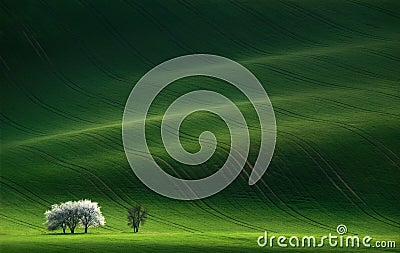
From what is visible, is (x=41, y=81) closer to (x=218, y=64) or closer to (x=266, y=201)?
(x=218, y=64)

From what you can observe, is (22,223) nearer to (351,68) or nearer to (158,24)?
(351,68)

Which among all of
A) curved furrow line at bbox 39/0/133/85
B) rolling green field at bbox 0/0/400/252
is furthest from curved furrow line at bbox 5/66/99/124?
curved furrow line at bbox 39/0/133/85

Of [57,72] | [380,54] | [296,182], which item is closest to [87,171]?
[296,182]

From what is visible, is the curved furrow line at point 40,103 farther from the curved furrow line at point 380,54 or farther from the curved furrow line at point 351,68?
the curved furrow line at point 380,54

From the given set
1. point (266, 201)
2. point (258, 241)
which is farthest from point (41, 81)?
point (258, 241)

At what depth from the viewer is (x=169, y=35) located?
226ft

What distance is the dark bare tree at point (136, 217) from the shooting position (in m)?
36.2

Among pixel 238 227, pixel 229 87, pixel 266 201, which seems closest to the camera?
pixel 238 227

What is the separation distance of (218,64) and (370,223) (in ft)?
83.3

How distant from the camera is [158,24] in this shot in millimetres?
70375

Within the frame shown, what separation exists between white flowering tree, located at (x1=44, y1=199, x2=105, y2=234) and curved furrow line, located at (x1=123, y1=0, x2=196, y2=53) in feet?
110

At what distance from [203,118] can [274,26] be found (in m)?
21.8

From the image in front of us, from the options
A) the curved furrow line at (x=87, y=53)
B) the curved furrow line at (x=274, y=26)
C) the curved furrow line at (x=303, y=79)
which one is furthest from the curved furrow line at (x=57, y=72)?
the curved furrow line at (x=274, y=26)

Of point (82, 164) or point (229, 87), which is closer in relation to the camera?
point (82, 164)
